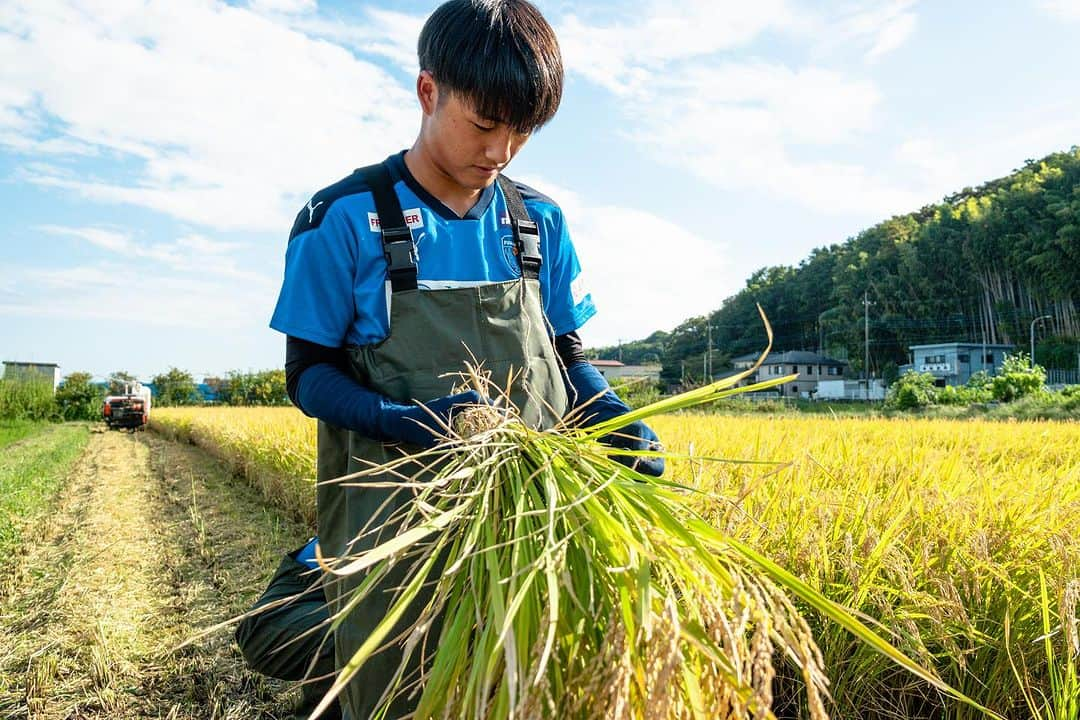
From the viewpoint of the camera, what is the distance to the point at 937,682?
787 mm

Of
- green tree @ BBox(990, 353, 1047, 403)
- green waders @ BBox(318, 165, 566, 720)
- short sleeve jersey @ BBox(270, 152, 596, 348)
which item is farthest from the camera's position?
green tree @ BBox(990, 353, 1047, 403)

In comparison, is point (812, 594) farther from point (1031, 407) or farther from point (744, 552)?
point (1031, 407)

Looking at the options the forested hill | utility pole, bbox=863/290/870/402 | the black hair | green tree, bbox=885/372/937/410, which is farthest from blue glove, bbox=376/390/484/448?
utility pole, bbox=863/290/870/402

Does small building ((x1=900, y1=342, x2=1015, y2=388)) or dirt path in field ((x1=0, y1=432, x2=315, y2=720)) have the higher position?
small building ((x1=900, y1=342, x2=1015, y2=388))

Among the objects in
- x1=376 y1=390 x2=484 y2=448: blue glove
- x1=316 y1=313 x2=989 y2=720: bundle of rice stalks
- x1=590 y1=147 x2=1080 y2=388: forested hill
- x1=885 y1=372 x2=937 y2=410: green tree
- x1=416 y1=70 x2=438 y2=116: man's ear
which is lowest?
x1=885 y1=372 x2=937 y2=410: green tree

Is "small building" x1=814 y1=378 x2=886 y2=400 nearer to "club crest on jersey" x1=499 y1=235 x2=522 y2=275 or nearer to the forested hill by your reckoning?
the forested hill

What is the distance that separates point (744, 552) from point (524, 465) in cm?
32

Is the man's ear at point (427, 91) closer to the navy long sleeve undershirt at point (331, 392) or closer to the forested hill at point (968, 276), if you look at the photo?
→ the navy long sleeve undershirt at point (331, 392)

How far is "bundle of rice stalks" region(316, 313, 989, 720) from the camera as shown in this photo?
2.39ft

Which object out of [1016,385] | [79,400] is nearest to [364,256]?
[1016,385]

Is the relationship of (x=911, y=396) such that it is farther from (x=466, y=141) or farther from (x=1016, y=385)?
(x=466, y=141)

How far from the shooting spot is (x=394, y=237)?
1.47m

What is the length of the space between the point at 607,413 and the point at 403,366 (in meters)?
0.44

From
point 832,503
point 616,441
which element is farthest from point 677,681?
point 832,503
